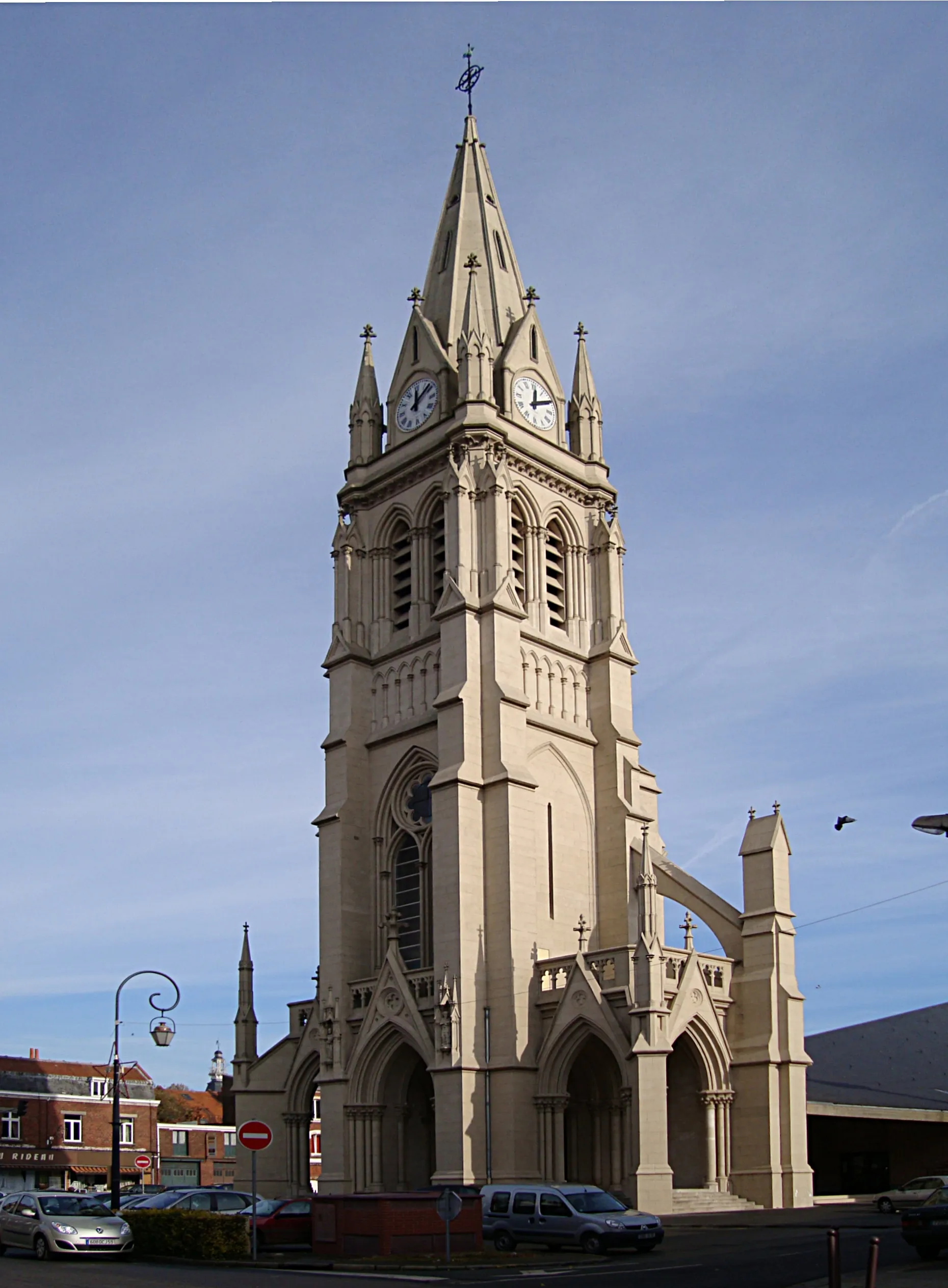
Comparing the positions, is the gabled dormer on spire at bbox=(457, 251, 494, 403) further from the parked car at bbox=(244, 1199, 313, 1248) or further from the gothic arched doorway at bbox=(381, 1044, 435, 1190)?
the parked car at bbox=(244, 1199, 313, 1248)

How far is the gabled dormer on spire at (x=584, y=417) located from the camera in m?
53.6

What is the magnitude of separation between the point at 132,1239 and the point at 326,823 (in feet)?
73.0

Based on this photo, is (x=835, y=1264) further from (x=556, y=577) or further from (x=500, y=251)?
(x=500, y=251)

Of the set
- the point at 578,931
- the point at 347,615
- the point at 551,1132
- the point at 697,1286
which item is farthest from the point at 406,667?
the point at 697,1286

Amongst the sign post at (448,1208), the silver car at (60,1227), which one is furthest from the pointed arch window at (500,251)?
the sign post at (448,1208)

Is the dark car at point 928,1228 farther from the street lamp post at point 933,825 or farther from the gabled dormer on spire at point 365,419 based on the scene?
the gabled dormer on spire at point 365,419

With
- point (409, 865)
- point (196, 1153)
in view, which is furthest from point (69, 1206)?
point (196, 1153)

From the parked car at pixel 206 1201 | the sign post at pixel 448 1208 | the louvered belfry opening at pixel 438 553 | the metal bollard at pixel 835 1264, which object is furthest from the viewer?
the louvered belfry opening at pixel 438 553

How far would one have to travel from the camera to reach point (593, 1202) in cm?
2845

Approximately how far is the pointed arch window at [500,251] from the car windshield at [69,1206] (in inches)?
1503

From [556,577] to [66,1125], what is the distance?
38700mm

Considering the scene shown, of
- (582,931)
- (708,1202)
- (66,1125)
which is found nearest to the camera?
(708,1202)

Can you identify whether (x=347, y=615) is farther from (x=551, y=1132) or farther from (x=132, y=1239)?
(x=132, y=1239)

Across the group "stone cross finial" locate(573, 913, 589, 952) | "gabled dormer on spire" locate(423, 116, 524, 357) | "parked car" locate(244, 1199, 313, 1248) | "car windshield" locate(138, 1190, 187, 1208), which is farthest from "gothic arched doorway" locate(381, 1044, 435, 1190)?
"gabled dormer on spire" locate(423, 116, 524, 357)
